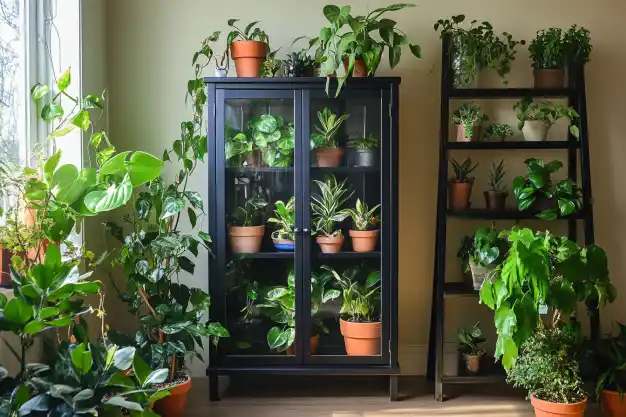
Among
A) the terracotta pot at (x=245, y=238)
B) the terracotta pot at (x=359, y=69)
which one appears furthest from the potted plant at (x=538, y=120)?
the terracotta pot at (x=245, y=238)

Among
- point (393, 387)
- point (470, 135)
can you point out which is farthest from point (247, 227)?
point (470, 135)


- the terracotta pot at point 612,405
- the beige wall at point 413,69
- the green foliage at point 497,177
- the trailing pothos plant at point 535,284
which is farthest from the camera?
the beige wall at point 413,69

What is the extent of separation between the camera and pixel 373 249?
321cm

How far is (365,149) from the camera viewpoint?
3.19 metres

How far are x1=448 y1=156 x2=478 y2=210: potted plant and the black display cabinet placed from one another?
352 millimetres

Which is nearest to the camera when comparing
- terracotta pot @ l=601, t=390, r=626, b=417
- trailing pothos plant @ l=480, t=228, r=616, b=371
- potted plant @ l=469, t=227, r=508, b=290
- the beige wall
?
trailing pothos plant @ l=480, t=228, r=616, b=371

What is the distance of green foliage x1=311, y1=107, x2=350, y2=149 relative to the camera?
317cm

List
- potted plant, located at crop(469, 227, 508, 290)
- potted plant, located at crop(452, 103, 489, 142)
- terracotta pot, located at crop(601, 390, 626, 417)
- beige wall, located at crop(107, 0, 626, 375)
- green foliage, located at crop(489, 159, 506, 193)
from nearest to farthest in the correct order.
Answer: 1. terracotta pot, located at crop(601, 390, 626, 417)
2. potted plant, located at crop(469, 227, 508, 290)
3. potted plant, located at crop(452, 103, 489, 142)
4. green foliage, located at crop(489, 159, 506, 193)
5. beige wall, located at crop(107, 0, 626, 375)

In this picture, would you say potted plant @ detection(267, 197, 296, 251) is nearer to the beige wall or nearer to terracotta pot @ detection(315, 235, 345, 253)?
terracotta pot @ detection(315, 235, 345, 253)

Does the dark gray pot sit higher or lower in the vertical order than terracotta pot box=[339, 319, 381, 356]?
higher

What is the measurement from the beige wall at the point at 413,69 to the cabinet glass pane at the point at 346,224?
42 centimetres

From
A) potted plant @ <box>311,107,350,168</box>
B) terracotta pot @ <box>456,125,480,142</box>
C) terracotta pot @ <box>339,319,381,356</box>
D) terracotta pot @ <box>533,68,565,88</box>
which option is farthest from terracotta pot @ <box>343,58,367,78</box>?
terracotta pot @ <box>339,319,381,356</box>

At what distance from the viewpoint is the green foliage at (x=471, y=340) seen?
329 cm

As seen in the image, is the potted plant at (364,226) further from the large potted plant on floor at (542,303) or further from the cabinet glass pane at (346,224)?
the large potted plant on floor at (542,303)
